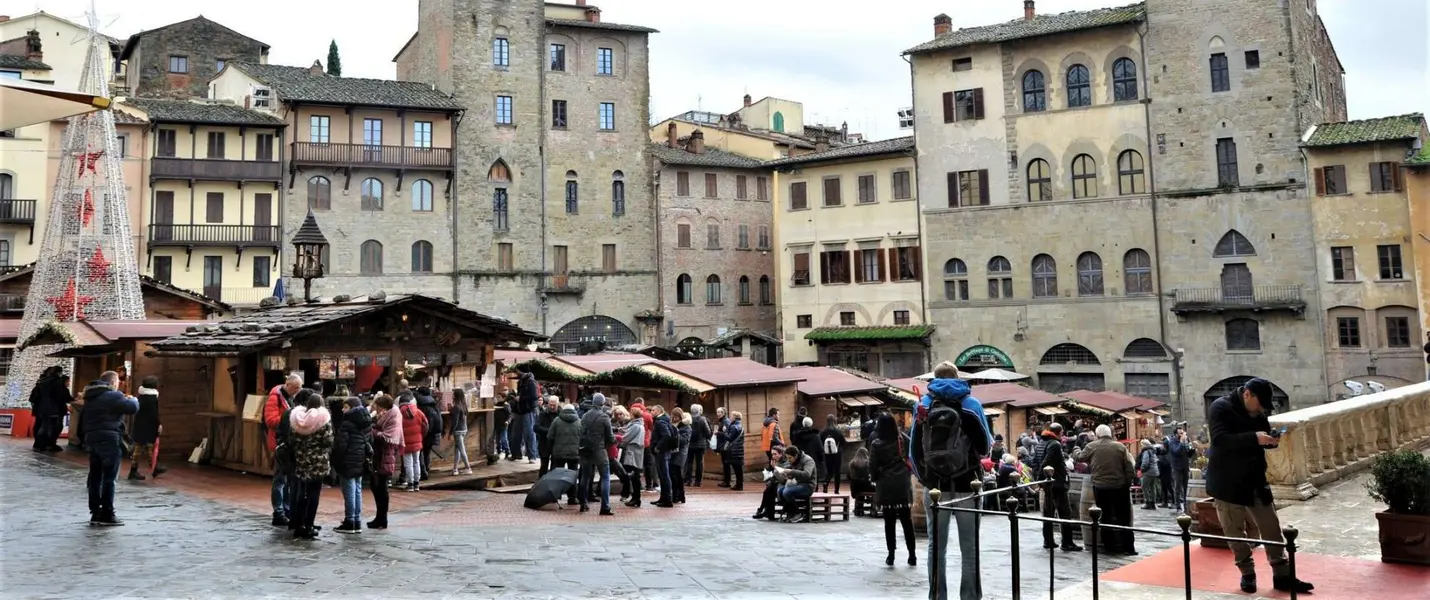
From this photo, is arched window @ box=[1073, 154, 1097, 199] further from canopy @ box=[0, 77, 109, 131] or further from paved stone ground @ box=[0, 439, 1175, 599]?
canopy @ box=[0, 77, 109, 131]

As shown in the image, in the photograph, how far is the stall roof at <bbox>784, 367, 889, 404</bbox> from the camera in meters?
22.7

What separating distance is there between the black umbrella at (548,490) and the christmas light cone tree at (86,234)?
12000 mm

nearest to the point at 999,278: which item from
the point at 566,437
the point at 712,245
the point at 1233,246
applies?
the point at 1233,246

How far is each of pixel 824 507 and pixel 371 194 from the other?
34381mm

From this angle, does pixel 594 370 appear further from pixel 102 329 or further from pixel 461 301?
pixel 461 301

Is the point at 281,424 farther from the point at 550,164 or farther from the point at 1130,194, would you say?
the point at 550,164

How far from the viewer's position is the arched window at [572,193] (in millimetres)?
47550

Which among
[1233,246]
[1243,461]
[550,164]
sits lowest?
[1243,461]

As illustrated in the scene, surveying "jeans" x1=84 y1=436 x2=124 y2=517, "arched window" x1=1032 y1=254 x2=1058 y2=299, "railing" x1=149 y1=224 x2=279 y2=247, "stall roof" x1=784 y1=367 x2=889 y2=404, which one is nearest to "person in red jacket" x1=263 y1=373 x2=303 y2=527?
"jeans" x1=84 y1=436 x2=124 y2=517

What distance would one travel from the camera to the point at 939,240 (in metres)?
43.2

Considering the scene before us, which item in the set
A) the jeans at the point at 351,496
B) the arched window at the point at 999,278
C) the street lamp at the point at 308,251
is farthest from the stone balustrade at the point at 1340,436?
the arched window at the point at 999,278

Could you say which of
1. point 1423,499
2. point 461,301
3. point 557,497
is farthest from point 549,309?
point 1423,499

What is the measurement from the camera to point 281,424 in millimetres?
10633

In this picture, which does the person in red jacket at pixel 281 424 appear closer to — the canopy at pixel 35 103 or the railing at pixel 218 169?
the canopy at pixel 35 103
